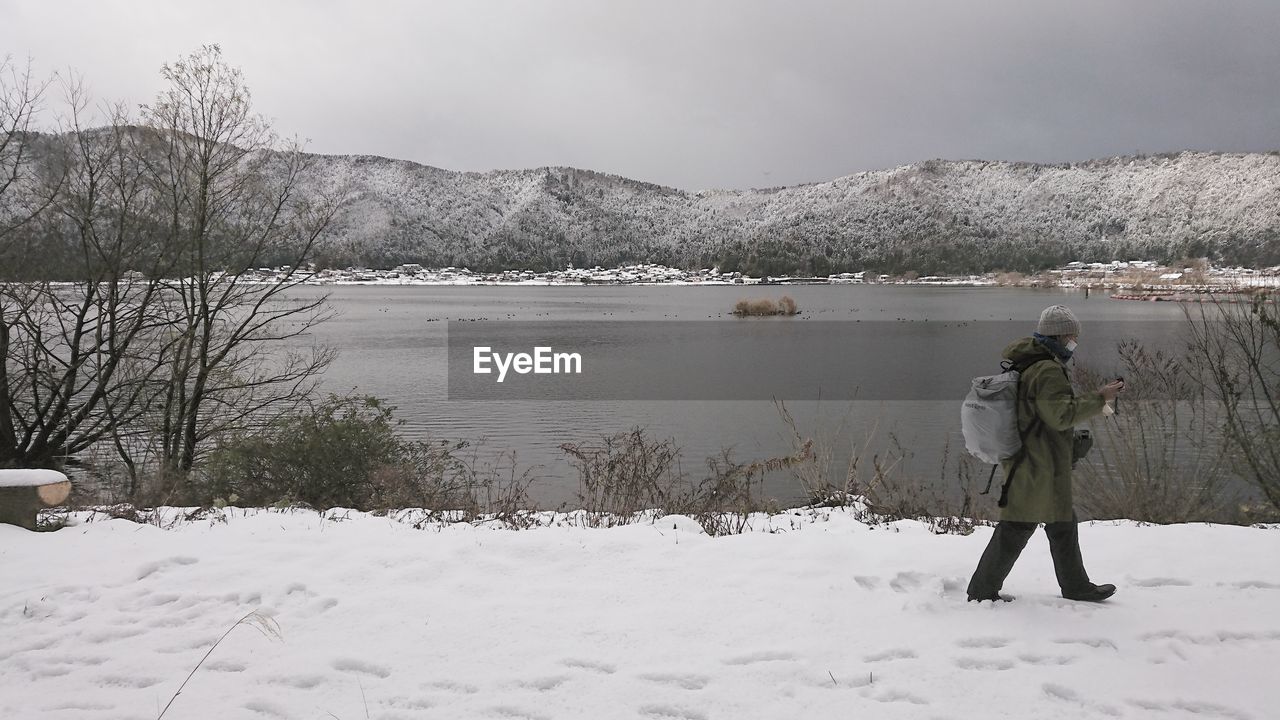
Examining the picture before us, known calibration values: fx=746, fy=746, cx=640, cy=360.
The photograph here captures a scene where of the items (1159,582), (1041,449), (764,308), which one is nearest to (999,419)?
(1041,449)

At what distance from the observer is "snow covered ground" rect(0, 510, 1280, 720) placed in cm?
338

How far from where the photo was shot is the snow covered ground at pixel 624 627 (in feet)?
11.1

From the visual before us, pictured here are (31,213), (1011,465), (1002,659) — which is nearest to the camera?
(1002,659)

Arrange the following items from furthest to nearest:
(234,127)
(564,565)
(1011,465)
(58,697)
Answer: (234,127)
(564,565)
(1011,465)
(58,697)

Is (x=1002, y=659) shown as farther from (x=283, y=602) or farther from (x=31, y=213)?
(x=31, y=213)

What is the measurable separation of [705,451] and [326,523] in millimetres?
10423

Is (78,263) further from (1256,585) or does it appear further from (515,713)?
(1256,585)

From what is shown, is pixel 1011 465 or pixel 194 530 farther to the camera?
pixel 194 530

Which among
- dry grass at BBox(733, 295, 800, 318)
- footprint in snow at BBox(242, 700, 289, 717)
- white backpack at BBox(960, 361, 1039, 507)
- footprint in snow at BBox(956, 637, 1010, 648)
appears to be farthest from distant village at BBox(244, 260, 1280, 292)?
footprint in snow at BBox(242, 700, 289, 717)

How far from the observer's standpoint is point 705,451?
1583 centimetres

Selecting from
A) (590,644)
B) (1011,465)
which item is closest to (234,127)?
(590,644)

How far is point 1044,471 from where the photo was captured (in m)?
4.14

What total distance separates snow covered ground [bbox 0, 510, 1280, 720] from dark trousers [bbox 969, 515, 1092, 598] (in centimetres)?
14

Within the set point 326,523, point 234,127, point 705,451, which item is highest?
point 234,127
